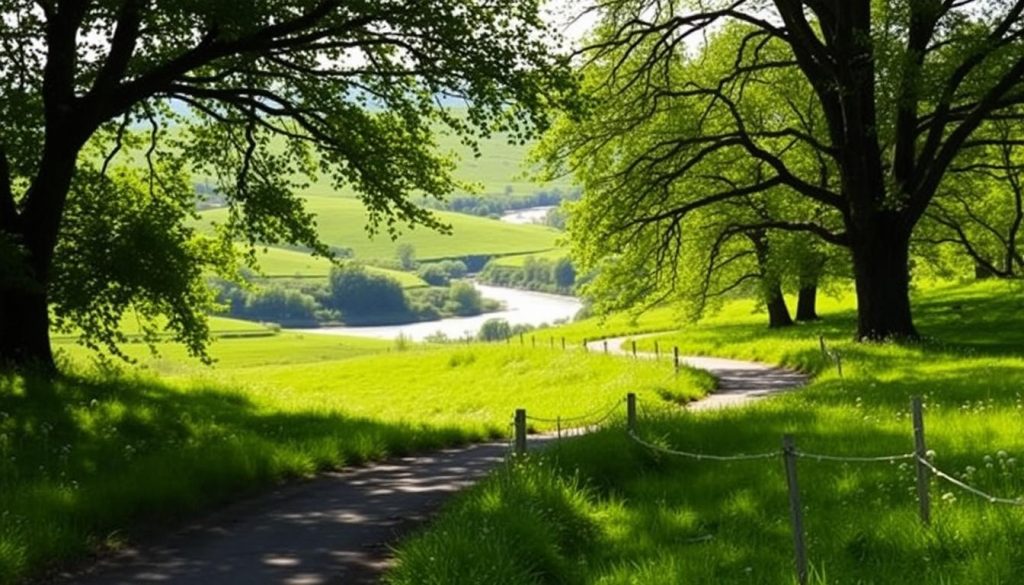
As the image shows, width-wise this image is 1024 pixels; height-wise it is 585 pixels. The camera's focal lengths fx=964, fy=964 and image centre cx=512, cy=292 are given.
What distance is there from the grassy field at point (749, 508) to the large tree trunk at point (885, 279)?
9.90m

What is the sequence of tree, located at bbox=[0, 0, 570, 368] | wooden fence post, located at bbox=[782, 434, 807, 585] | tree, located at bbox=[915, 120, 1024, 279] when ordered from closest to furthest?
wooden fence post, located at bbox=[782, 434, 807, 585] < tree, located at bbox=[0, 0, 570, 368] < tree, located at bbox=[915, 120, 1024, 279]

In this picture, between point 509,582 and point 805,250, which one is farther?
point 805,250

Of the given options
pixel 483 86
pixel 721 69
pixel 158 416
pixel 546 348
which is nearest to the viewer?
pixel 158 416

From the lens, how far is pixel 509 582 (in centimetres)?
770

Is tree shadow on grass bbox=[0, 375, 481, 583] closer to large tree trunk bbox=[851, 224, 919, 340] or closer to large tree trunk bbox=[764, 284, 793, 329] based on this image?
large tree trunk bbox=[851, 224, 919, 340]

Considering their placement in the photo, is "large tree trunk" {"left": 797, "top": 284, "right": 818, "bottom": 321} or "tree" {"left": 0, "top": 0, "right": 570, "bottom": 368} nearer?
"tree" {"left": 0, "top": 0, "right": 570, "bottom": 368}

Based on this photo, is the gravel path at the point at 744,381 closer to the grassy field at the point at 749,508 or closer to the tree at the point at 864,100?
the tree at the point at 864,100

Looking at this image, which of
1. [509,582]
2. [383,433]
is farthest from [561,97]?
[509,582]

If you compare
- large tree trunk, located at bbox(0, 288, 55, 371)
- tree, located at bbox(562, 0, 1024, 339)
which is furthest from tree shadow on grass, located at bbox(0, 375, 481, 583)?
tree, located at bbox(562, 0, 1024, 339)

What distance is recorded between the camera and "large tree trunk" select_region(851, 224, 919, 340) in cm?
2748

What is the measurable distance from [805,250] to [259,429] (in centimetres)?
3174

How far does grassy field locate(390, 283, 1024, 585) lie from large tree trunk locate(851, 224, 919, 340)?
390 inches

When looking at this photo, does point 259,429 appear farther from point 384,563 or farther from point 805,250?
point 805,250

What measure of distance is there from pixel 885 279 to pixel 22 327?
2207 cm
